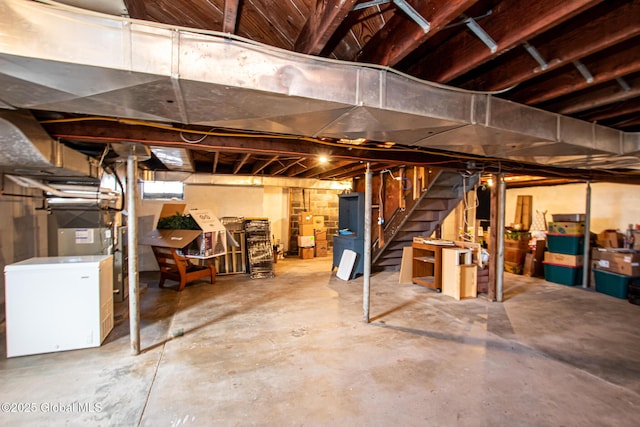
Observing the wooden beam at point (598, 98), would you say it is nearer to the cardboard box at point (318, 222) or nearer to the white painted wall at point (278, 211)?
the cardboard box at point (318, 222)

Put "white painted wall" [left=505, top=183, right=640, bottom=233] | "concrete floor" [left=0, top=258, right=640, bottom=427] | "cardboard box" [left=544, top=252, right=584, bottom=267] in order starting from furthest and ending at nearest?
1. "white painted wall" [left=505, top=183, right=640, bottom=233]
2. "cardboard box" [left=544, top=252, right=584, bottom=267]
3. "concrete floor" [left=0, top=258, right=640, bottom=427]

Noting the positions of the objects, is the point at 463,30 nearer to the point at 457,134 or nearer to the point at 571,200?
the point at 457,134

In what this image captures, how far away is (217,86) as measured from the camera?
1334mm

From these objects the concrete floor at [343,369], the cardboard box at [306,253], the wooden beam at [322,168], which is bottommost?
the concrete floor at [343,369]

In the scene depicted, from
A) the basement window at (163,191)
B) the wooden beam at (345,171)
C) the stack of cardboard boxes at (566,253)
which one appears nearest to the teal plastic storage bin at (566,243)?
the stack of cardboard boxes at (566,253)

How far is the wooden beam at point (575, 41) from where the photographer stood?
4.43ft

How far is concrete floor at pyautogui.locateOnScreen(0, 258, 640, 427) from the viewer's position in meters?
1.77

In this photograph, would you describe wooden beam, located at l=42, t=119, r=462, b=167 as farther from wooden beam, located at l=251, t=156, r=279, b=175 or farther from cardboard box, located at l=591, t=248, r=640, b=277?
cardboard box, located at l=591, t=248, r=640, b=277

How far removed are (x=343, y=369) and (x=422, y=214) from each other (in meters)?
3.29

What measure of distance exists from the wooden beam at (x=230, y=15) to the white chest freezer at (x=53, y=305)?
7.68 ft

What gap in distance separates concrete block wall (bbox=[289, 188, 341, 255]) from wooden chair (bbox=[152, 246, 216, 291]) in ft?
10.4

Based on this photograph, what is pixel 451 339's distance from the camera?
9.14 feet

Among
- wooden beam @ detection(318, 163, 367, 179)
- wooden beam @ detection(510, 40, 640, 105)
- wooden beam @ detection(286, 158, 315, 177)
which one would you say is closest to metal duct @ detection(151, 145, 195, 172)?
wooden beam @ detection(286, 158, 315, 177)

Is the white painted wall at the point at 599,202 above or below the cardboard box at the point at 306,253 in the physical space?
above
